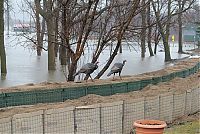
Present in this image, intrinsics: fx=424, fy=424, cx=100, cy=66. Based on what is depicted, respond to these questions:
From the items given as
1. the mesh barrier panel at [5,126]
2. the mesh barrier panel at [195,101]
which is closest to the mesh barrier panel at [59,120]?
the mesh barrier panel at [5,126]

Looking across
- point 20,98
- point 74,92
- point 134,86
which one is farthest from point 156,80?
point 20,98

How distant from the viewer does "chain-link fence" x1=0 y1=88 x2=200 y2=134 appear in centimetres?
756

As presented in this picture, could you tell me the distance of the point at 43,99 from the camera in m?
10.9

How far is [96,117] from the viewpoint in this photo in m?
8.48

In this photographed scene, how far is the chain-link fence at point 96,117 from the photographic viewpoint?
756 centimetres

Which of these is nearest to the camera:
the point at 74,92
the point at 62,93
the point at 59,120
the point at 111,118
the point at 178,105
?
the point at 59,120

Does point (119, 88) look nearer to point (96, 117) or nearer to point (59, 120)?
point (96, 117)

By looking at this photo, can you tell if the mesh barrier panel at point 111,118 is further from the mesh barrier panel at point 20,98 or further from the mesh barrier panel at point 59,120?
the mesh barrier panel at point 20,98

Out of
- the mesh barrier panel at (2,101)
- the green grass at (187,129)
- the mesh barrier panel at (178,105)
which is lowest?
the green grass at (187,129)

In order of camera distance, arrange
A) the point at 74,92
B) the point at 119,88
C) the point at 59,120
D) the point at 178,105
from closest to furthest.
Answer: the point at 59,120 < the point at 178,105 < the point at 74,92 < the point at 119,88

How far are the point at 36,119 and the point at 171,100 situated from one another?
4093mm

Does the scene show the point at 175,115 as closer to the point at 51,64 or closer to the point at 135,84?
the point at 135,84

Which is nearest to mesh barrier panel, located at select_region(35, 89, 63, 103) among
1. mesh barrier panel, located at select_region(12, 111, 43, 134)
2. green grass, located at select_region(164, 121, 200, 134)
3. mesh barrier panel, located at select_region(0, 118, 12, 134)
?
mesh barrier panel, located at select_region(12, 111, 43, 134)

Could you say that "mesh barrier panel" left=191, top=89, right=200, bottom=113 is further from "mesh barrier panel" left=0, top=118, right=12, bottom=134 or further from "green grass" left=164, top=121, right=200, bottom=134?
"mesh barrier panel" left=0, top=118, right=12, bottom=134
